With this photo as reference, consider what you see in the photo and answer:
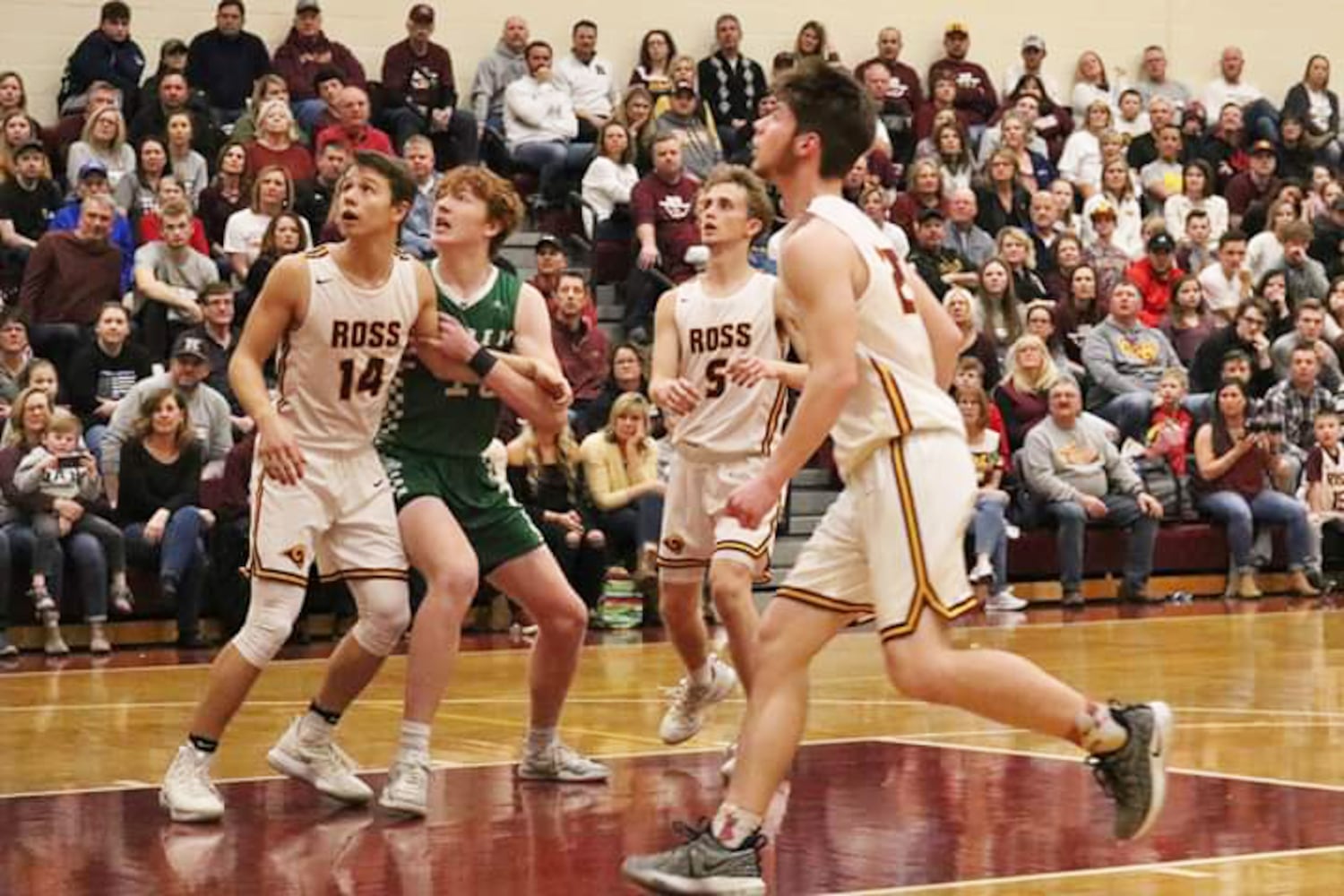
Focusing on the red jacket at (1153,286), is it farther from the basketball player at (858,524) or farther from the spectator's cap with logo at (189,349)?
the basketball player at (858,524)

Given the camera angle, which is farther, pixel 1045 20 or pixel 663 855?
pixel 1045 20

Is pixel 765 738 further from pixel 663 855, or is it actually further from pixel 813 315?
pixel 813 315

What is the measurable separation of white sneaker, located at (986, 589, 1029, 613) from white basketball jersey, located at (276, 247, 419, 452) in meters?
8.93

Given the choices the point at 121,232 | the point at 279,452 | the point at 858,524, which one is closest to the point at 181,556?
the point at 121,232

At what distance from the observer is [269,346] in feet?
25.6

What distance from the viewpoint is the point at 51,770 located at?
8.83 metres

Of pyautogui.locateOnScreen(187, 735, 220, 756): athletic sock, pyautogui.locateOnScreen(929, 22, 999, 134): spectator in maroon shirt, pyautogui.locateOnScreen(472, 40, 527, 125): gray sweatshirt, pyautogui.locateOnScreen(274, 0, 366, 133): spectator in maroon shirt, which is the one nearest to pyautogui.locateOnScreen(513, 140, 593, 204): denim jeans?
pyautogui.locateOnScreen(472, 40, 527, 125): gray sweatshirt

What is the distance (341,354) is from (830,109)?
218cm

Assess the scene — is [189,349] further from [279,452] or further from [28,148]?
[279,452]

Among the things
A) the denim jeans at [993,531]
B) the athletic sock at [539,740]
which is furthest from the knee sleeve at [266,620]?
the denim jeans at [993,531]

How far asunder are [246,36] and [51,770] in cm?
1090

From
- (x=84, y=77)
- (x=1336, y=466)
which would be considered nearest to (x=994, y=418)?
(x=1336, y=466)

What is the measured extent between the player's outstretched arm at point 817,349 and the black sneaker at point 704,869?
0.81 m

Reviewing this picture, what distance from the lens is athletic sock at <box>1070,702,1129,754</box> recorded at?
6176 mm
